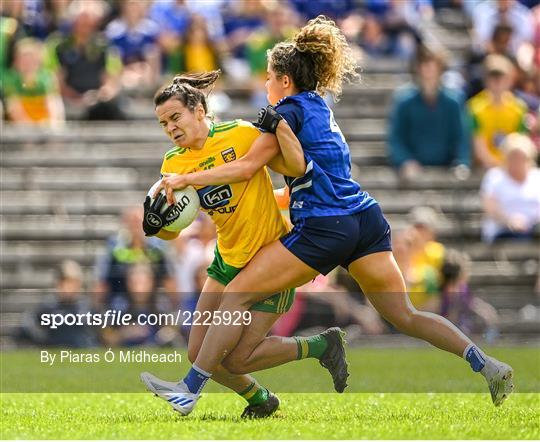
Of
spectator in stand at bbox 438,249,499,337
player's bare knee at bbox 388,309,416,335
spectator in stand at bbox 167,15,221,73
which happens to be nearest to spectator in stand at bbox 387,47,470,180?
spectator in stand at bbox 438,249,499,337

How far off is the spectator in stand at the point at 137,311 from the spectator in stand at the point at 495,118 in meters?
4.54

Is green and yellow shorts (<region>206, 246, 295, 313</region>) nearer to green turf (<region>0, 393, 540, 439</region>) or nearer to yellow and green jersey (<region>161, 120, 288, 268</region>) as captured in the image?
yellow and green jersey (<region>161, 120, 288, 268</region>)

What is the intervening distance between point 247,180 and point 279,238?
1.31 feet

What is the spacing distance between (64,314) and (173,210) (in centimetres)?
557

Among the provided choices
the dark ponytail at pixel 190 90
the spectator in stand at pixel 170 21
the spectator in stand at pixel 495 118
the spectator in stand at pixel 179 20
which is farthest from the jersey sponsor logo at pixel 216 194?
the spectator in stand at pixel 170 21

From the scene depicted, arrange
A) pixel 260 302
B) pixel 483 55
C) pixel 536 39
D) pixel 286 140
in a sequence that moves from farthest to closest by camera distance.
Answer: pixel 536 39, pixel 483 55, pixel 260 302, pixel 286 140

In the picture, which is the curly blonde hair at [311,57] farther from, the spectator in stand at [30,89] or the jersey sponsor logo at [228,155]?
the spectator in stand at [30,89]

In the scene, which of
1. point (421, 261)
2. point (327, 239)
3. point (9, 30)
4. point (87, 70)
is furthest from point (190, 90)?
point (9, 30)

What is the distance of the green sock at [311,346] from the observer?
347 inches

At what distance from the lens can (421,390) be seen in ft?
35.0

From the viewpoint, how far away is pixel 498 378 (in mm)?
8625

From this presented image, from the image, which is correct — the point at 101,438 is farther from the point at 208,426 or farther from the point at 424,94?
the point at 424,94

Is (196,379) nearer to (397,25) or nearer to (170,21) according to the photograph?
(170,21)

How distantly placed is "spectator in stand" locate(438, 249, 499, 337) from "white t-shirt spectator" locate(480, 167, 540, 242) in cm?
133
